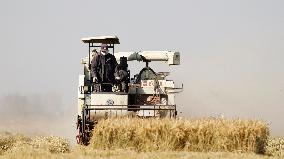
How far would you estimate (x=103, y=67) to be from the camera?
24.1 m

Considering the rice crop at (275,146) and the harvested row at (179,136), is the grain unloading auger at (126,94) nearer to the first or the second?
the harvested row at (179,136)

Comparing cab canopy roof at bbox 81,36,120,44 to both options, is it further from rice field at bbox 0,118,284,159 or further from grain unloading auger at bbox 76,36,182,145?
rice field at bbox 0,118,284,159

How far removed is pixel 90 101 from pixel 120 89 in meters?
1.22

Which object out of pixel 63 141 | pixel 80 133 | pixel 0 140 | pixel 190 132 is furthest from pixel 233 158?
pixel 0 140


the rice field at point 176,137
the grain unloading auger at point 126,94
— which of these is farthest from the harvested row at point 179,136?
the grain unloading auger at point 126,94

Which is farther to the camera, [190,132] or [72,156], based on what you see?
[190,132]

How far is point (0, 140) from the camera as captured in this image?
23.4 m

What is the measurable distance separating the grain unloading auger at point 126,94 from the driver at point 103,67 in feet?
0.75

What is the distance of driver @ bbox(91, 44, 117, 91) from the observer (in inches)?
950

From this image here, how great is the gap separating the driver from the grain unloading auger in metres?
0.23

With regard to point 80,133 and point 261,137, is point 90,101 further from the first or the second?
point 261,137

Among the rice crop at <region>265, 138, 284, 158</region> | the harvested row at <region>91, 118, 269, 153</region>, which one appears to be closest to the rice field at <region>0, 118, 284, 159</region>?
the harvested row at <region>91, 118, 269, 153</region>

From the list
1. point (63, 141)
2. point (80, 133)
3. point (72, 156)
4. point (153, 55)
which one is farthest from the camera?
point (153, 55)

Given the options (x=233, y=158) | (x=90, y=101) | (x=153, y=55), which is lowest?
(x=233, y=158)
